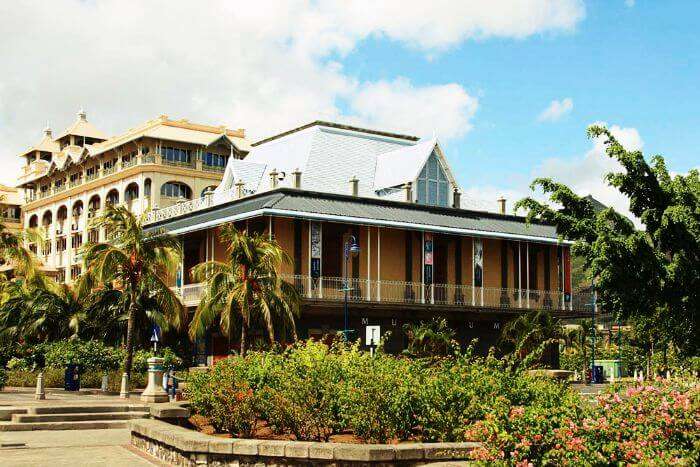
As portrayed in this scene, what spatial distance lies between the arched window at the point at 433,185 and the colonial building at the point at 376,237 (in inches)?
2.4

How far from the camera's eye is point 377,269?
44844 mm

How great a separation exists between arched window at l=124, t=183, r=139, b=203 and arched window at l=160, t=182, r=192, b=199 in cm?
257

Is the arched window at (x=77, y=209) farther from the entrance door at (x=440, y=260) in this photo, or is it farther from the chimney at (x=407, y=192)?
the entrance door at (x=440, y=260)

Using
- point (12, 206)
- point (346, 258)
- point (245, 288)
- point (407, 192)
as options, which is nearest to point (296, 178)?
point (346, 258)

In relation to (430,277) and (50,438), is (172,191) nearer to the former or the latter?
(430,277)

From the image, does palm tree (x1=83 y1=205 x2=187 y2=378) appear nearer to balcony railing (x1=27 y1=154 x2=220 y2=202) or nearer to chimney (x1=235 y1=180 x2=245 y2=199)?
chimney (x1=235 y1=180 x2=245 y2=199)

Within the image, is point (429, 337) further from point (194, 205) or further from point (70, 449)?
point (70, 449)

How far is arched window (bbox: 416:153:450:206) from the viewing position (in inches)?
1909

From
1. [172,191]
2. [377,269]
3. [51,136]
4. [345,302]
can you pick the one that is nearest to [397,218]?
[377,269]

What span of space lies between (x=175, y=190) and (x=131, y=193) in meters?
4.03

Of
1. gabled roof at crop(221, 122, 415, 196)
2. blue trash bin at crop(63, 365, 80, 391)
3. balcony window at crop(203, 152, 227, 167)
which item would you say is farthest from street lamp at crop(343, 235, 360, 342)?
balcony window at crop(203, 152, 227, 167)

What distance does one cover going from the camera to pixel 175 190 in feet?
260

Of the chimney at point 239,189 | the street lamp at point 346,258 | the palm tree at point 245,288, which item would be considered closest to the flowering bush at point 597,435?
the palm tree at point 245,288

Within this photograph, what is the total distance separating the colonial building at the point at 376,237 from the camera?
139 ft
